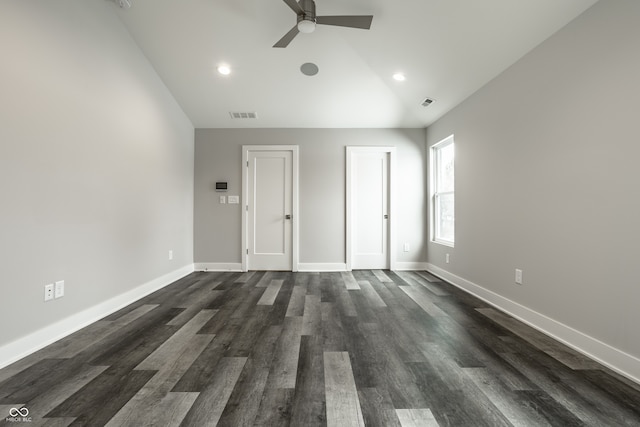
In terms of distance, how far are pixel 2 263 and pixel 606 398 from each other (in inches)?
140

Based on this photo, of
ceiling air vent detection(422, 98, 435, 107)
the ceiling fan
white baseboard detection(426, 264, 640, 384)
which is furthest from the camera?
ceiling air vent detection(422, 98, 435, 107)

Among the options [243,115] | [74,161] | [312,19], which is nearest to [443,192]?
[312,19]

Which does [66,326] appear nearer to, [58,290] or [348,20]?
[58,290]

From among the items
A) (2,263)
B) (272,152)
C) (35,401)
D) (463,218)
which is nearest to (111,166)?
(2,263)

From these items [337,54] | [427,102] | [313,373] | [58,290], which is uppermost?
[337,54]

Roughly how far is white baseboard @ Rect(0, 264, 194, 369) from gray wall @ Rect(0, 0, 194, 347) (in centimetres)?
5

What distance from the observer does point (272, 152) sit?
4594 millimetres

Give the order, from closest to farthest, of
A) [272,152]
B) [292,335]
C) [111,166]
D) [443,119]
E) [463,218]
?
[292,335]
[111,166]
[463,218]
[443,119]
[272,152]

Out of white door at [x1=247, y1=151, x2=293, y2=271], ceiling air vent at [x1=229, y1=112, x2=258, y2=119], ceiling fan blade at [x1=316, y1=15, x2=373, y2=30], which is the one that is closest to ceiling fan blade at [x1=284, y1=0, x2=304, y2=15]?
ceiling fan blade at [x1=316, y1=15, x2=373, y2=30]

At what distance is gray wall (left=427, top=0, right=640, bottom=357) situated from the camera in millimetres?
1675

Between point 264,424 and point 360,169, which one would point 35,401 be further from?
point 360,169

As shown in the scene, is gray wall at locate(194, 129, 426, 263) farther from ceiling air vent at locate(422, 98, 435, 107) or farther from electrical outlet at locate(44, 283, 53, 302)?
electrical outlet at locate(44, 283, 53, 302)

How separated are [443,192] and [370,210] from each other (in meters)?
1.13

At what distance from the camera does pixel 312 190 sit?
4555 millimetres
